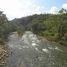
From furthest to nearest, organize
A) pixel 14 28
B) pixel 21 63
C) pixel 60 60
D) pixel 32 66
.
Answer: pixel 14 28, pixel 60 60, pixel 21 63, pixel 32 66

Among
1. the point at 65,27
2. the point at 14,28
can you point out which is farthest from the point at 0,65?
the point at 14,28

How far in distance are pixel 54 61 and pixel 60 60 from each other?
1.37 m

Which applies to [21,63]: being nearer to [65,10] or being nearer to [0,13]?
[65,10]

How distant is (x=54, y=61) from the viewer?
27.2 meters

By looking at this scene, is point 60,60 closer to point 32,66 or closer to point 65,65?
point 65,65

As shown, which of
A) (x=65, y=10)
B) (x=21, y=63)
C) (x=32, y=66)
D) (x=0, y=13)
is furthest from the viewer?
(x=0, y=13)

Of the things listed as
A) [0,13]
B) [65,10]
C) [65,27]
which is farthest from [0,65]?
[0,13]

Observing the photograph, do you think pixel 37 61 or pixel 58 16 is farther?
pixel 58 16

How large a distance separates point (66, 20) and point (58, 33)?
201 inches

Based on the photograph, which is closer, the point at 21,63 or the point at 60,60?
the point at 21,63

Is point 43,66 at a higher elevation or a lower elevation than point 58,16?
lower

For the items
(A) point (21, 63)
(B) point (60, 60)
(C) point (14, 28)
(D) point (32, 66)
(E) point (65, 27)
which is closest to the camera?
(D) point (32, 66)

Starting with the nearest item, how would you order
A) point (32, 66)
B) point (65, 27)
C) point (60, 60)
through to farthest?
point (32, 66), point (60, 60), point (65, 27)

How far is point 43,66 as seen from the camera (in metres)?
24.3
